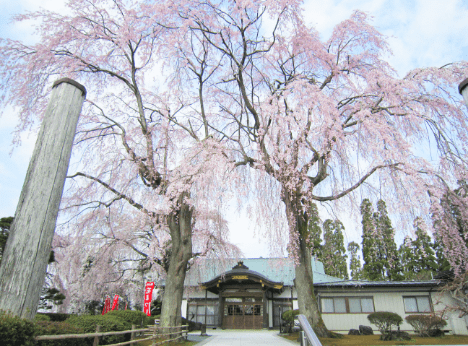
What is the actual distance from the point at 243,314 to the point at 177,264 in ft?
38.1

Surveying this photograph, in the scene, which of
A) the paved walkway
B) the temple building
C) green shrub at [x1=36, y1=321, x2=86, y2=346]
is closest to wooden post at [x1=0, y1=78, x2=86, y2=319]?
green shrub at [x1=36, y1=321, x2=86, y2=346]

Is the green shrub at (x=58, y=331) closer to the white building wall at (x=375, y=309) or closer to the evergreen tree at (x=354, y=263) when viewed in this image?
the white building wall at (x=375, y=309)

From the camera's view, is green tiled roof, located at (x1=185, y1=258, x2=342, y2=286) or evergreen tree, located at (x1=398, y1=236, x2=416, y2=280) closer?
green tiled roof, located at (x1=185, y1=258, x2=342, y2=286)

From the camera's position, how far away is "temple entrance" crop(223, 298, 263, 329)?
1922cm

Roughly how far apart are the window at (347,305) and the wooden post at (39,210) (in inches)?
655

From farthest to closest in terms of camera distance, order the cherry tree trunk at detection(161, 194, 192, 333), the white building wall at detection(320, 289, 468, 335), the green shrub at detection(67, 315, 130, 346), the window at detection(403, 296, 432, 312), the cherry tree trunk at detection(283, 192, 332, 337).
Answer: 1. the window at detection(403, 296, 432, 312)
2. the white building wall at detection(320, 289, 468, 335)
3. the cherry tree trunk at detection(161, 194, 192, 333)
4. the cherry tree trunk at detection(283, 192, 332, 337)
5. the green shrub at detection(67, 315, 130, 346)

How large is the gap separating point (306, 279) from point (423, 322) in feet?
26.0

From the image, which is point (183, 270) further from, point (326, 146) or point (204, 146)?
point (326, 146)

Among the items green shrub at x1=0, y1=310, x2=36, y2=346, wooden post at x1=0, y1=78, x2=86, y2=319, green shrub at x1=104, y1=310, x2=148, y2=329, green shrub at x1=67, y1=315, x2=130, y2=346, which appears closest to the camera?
wooden post at x1=0, y1=78, x2=86, y2=319

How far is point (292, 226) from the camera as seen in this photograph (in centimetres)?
809

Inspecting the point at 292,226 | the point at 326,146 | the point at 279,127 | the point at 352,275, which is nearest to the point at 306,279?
the point at 292,226

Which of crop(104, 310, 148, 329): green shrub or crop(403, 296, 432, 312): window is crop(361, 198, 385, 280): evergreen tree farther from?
crop(104, 310, 148, 329): green shrub

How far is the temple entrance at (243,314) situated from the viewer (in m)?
19.2

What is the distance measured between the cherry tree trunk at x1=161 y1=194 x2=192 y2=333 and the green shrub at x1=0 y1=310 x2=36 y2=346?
6642 mm
